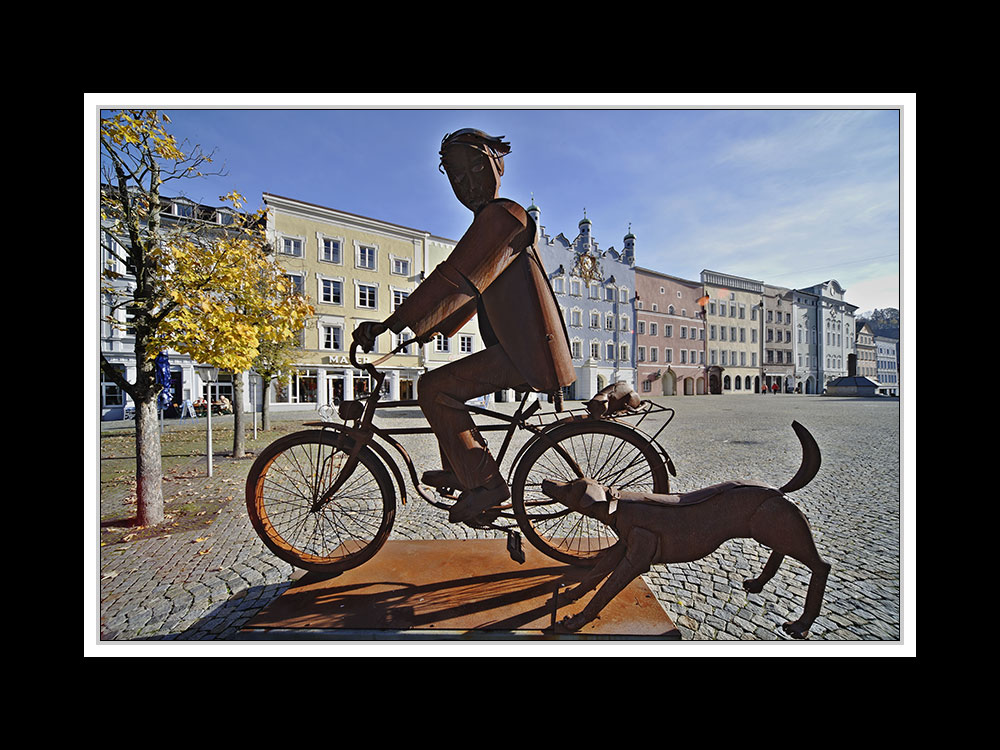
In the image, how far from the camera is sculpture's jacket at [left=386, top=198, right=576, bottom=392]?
1993 mm

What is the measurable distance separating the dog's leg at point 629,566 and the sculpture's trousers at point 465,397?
784 millimetres

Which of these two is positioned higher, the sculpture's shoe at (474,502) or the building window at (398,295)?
the building window at (398,295)

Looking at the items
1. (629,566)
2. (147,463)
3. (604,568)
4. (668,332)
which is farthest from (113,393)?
(668,332)

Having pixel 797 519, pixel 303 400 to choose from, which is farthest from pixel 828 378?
pixel 303 400

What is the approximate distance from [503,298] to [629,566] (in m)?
1.49

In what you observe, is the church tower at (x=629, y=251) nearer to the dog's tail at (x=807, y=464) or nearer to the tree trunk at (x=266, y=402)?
the dog's tail at (x=807, y=464)

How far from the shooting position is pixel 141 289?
3338 millimetres

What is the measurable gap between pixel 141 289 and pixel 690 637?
500 centimetres

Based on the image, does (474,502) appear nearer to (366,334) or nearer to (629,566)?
(629,566)

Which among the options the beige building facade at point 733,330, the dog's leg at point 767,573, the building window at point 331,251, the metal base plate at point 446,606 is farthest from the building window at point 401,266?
the dog's leg at point 767,573

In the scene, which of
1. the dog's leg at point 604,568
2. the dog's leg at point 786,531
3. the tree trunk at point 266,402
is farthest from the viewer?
the tree trunk at point 266,402

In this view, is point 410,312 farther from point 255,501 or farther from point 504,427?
point 255,501

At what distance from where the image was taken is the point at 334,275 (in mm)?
5359

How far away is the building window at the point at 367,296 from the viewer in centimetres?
525
